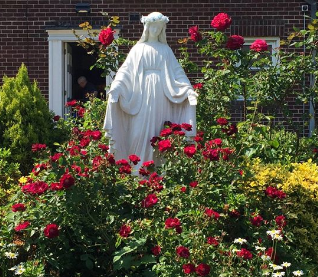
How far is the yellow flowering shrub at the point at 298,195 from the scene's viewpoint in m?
6.27

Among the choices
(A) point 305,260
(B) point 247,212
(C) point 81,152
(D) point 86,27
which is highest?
(D) point 86,27

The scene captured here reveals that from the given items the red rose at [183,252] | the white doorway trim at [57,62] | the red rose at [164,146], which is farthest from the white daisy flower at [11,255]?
the white doorway trim at [57,62]

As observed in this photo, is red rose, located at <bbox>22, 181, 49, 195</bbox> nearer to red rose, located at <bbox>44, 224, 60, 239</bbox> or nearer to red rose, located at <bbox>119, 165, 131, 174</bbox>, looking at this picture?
red rose, located at <bbox>44, 224, 60, 239</bbox>

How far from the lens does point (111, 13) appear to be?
12844 mm

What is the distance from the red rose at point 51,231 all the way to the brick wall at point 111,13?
26.2 feet

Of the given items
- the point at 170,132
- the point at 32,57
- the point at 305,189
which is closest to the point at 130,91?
the point at 170,132

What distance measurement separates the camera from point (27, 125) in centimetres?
968

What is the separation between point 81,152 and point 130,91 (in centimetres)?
175

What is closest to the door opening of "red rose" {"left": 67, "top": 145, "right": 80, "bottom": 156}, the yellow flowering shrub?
the yellow flowering shrub

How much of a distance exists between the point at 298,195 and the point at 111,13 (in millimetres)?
7114

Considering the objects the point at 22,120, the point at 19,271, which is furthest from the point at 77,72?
the point at 19,271

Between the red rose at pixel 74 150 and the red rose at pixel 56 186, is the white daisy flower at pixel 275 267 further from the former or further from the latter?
the red rose at pixel 74 150

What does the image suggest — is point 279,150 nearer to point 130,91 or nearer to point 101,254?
point 130,91

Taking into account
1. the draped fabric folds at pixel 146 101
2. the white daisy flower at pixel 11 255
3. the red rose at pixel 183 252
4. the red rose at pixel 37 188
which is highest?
the draped fabric folds at pixel 146 101
